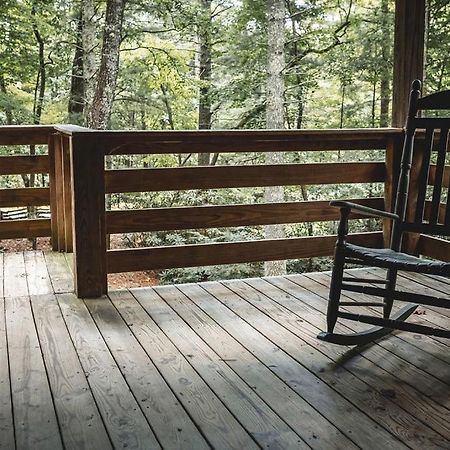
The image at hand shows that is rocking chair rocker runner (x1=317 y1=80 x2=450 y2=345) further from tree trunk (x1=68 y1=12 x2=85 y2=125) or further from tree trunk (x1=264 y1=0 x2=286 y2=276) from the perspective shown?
tree trunk (x1=68 y1=12 x2=85 y2=125)

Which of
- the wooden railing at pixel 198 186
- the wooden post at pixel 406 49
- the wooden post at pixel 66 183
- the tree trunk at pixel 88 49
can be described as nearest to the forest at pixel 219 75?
the tree trunk at pixel 88 49

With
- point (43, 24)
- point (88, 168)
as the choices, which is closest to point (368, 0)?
point (43, 24)

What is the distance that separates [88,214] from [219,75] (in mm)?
7288

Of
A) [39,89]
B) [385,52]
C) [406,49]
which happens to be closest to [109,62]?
[39,89]

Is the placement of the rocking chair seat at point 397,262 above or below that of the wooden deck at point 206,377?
above

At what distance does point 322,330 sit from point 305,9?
710 cm

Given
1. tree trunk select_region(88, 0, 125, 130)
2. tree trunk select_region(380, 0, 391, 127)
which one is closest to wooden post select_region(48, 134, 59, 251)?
tree trunk select_region(88, 0, 125, 130)

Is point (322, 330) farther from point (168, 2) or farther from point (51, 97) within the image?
Answer: point (51, 97)

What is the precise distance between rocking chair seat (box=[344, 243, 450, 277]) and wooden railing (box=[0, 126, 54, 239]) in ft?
8.35

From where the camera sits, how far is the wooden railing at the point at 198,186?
3215 millimetres

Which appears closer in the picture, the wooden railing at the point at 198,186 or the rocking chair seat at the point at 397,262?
the rocking chair seat at the point at 397,262

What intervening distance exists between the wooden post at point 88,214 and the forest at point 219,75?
4.46 m

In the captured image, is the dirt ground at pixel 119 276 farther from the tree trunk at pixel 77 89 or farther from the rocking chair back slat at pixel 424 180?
the rocking chair back slat at pixel 424 180

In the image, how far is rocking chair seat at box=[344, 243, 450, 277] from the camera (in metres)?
2.30
